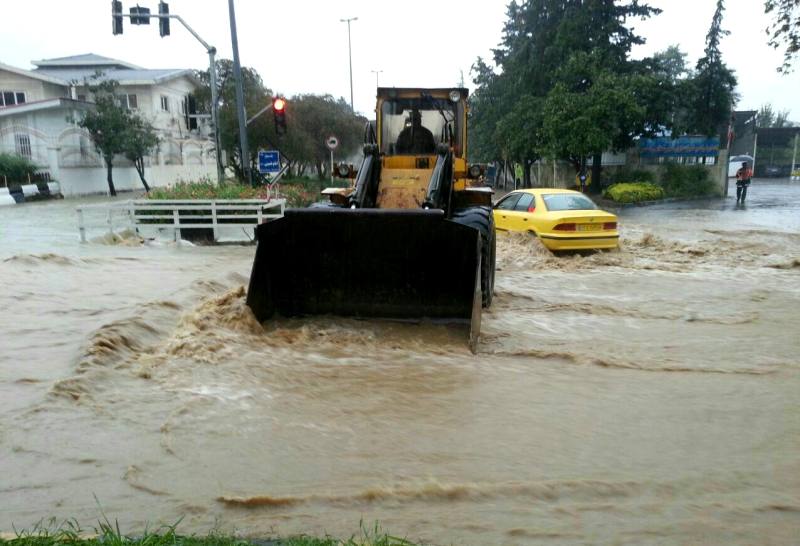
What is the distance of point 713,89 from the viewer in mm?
31156

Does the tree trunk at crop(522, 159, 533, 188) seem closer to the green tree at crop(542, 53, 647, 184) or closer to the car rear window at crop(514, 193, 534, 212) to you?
the green tree at crop(542, 53, 647, 184)

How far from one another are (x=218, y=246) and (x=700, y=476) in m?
13.4

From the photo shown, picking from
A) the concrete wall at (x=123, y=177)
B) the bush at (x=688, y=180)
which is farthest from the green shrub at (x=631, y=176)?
the concrete wall at (x=123, y=177)

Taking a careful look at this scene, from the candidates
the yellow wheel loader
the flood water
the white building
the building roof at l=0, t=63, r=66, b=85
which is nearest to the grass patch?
the flood water

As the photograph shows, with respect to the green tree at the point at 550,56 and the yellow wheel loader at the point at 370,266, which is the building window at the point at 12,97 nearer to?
the green tree at the point at 550,56

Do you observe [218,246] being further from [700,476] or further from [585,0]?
[585,0]

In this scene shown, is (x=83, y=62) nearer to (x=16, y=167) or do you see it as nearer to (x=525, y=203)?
(x=16, y=167)

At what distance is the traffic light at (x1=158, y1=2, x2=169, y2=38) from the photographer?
60.6 feet

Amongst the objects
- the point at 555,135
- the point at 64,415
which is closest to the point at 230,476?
the point at 64,415

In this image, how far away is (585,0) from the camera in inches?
1244

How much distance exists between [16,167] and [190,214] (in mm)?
21785

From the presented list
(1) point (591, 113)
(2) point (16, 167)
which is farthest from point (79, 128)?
(1) point (591, 113)

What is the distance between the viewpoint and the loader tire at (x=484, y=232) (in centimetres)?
825

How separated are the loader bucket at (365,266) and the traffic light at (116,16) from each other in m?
13.4
